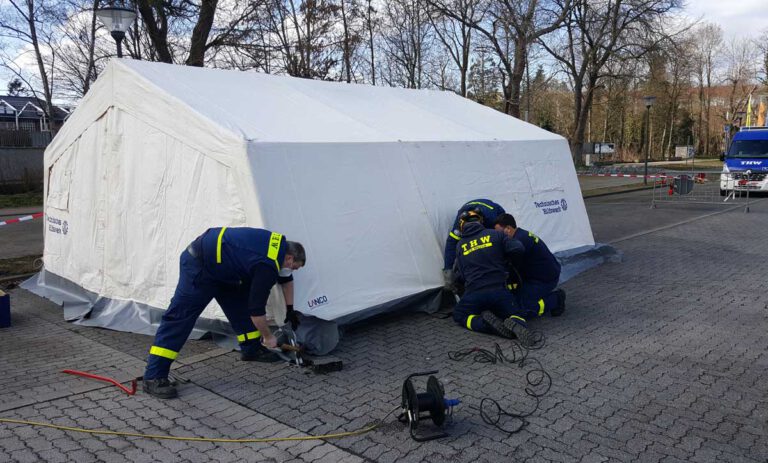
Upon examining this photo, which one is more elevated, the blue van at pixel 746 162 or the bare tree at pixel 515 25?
the bare tree at pixel 515 25

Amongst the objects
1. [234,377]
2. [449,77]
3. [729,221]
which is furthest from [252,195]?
[449,77]

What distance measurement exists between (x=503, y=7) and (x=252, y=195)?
68.9 feet

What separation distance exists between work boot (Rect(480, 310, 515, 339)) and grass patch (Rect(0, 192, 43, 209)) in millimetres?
19111

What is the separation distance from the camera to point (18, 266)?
32.1ft

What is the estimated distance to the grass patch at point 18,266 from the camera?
9390 mm

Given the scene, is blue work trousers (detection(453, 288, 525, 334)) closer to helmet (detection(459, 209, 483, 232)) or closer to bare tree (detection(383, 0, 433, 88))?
helmet (detection(459, 209, 483, 232))

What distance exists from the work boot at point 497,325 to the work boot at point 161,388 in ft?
9.90

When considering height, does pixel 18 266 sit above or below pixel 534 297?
below

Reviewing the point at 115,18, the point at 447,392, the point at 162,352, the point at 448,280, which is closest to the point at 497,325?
the point at 448,280

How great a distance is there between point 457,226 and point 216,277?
3.21 metres

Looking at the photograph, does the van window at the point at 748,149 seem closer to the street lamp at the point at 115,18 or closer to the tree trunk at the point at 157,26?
the tree trunk at the point at 157,26

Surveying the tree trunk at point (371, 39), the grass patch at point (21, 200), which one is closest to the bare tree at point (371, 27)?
the tree trunk at point (371, 39)

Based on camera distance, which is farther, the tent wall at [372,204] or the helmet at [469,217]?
the helmet at [469,217]

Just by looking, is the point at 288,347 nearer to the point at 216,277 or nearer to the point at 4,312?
the point at 216,277
